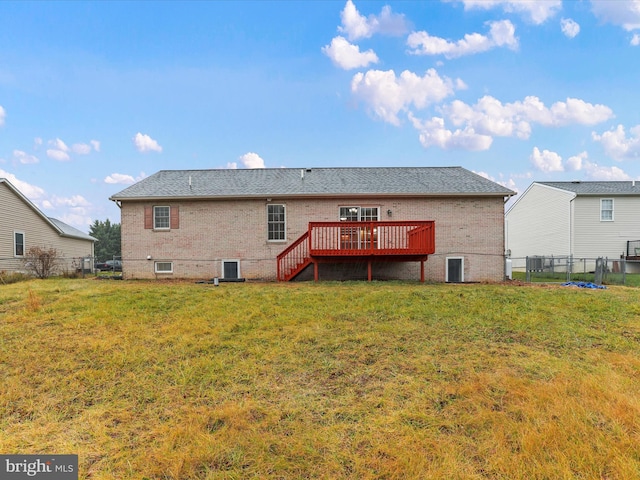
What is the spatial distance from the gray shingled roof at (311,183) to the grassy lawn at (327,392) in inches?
283

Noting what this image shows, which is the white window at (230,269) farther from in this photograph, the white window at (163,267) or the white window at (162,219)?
the white window at (162,219)

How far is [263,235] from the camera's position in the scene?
13.7 metres

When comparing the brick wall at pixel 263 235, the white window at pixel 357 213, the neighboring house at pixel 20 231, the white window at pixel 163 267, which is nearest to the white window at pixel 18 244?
the neighboring house at pixel 20 231

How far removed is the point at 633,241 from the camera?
19.6m

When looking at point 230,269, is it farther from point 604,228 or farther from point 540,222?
point 604,228

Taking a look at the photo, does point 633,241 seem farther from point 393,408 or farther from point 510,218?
point 393,408

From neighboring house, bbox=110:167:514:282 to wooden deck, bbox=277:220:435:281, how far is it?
114 cm

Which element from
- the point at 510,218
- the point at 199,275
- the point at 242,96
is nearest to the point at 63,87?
the point at 242,96

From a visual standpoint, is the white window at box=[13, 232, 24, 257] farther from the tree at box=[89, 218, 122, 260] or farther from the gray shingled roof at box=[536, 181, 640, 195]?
the tree at box=[89, 218, 122, 260]

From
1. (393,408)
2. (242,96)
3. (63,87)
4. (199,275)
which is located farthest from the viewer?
(242,96)

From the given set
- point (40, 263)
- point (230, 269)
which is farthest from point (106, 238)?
point (230, 269)

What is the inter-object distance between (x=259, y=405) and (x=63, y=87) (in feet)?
64.3

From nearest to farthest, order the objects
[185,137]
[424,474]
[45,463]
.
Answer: [424,474] < [45,463] < [185,137]

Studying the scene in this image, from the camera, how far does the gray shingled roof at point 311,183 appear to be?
44.1ft
